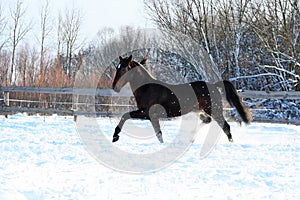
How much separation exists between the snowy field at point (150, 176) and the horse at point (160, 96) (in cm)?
57

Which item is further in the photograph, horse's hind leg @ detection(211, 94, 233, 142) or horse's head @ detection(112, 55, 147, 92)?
horse's hind leg @ detection(211, 94, 233, 142)

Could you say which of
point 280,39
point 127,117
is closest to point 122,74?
point 127,117

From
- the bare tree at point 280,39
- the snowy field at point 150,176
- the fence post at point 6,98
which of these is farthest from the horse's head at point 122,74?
the bare tree at point 280,39

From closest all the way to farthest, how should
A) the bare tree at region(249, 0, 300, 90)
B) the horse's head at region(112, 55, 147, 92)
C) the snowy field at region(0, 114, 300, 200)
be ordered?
the snowy field at region(0, 114, 300, 200), the horse's head at region(112, 55, 147, 92), the bare tree at region(249, 0, 300, 90)

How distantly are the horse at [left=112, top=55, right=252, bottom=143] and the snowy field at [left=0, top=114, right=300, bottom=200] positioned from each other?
572 millimetres

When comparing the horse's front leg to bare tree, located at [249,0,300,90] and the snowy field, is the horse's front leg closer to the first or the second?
the snowy field

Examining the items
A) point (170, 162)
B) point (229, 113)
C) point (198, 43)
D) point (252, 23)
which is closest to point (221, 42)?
point (198, 43)

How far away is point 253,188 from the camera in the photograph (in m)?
2.86

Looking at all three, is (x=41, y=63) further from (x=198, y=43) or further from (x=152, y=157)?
(x=152, y=157)

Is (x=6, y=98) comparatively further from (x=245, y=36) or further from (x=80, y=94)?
(x=245, y=36)

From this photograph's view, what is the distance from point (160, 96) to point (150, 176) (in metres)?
2.19

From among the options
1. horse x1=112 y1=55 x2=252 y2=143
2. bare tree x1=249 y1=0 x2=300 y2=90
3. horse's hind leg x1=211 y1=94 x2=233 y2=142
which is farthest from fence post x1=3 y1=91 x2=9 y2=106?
bare tree x1=249 y1=0 x2=300 y2=90

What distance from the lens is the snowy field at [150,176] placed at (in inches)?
105

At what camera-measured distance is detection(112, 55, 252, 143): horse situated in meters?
4.98
